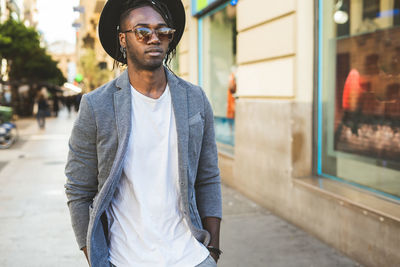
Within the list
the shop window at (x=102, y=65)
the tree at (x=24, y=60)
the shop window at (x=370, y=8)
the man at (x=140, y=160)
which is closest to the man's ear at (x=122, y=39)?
the man at (x=140, y=160)

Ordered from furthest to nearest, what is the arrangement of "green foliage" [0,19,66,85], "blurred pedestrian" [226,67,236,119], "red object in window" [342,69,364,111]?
"green foliage" [0,19,66,85] < "blurred pedestrian" [226,67,236,119] < "red object in window" [342,69,364,111]

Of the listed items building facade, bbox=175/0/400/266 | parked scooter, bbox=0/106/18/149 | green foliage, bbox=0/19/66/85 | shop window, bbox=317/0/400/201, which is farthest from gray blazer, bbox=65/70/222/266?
green foliage, bbox=0/19/66/85

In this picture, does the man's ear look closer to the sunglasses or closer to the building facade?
the sunglasses

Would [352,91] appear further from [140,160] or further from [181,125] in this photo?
[140,160]

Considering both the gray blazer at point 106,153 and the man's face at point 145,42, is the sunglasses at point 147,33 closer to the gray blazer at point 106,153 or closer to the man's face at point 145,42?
the man's face at point 145,42

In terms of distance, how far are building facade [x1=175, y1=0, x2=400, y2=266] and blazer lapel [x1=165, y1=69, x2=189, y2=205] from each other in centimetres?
262

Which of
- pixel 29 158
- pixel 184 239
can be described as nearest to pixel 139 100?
pixel 184 239

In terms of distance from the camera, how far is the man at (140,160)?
67.8 inches

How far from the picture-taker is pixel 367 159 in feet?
15.9

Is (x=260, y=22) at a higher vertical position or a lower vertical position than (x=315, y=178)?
higher

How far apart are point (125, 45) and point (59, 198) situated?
18.5 ft

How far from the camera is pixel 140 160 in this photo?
174 centimetres

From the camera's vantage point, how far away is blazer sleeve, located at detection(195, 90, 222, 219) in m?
1.98

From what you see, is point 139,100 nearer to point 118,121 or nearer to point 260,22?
point 118,121
